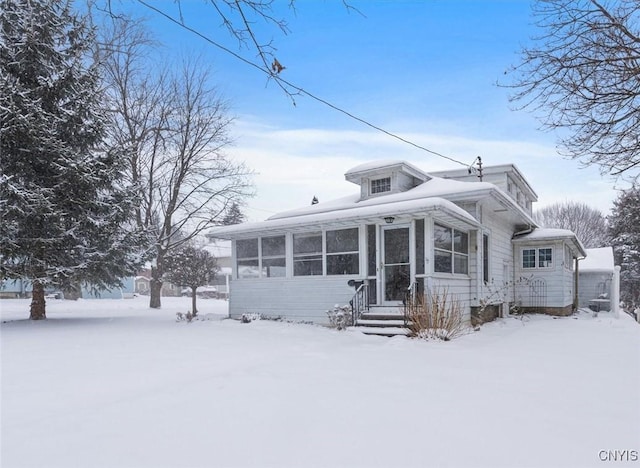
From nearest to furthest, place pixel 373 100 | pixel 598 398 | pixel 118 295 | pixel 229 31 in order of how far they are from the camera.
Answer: pixel 229 31 → pixel 598 398 → pixel 373 100 → pixel 118 295

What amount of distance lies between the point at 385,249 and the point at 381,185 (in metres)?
3.52

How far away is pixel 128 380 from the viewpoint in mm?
4895

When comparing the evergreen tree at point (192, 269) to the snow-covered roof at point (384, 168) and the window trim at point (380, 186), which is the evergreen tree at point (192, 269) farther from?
the window trim at point (380, 186)

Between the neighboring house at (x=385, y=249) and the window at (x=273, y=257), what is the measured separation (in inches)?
1.1

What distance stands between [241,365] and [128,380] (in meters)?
1.44

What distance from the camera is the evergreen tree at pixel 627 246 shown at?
27.8 m

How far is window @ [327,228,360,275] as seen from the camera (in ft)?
35.6

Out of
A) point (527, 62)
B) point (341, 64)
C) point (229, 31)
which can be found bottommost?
point (229, 31)

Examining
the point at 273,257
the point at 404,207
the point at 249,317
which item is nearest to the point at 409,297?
the point at 404,207

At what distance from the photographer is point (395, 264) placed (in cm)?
1040

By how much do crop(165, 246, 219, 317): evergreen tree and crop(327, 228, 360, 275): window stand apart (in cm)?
771

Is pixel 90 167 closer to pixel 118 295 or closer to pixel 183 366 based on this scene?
pixel 183 366

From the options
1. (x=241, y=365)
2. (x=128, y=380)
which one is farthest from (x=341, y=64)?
(x=128, y=380)

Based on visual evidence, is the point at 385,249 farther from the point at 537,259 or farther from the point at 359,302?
the point at 537,259
